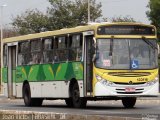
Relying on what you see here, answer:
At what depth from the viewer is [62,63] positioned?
93.0 feet

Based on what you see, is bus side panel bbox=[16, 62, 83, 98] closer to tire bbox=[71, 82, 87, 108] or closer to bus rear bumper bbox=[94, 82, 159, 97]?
tire bbox=[71, 82, 87, 108]

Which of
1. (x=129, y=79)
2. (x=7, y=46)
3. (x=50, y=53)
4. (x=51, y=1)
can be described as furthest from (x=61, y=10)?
(x=129, y=79)

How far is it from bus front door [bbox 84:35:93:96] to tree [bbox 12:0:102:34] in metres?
39.5

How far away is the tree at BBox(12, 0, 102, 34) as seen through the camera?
2609 inches

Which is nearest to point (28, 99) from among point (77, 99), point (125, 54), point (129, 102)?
point (77, 99)

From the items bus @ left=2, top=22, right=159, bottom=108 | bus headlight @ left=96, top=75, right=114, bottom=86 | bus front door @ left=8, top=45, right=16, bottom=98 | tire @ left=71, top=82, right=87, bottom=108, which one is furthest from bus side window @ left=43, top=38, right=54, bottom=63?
bus headlight @ left=96, top=75, right=114, bottom=86

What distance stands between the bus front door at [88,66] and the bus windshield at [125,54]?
1.72ft

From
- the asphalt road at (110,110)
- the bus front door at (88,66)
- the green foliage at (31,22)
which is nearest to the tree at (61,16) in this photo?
the green foliage at (31,22)

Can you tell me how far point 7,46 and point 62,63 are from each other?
6.28m

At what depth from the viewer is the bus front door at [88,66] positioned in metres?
25.8

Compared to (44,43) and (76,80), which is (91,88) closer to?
(76,80)

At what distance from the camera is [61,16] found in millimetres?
66188

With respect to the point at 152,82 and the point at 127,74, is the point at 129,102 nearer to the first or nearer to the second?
the point at 152,82

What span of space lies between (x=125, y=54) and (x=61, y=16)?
41.1m
